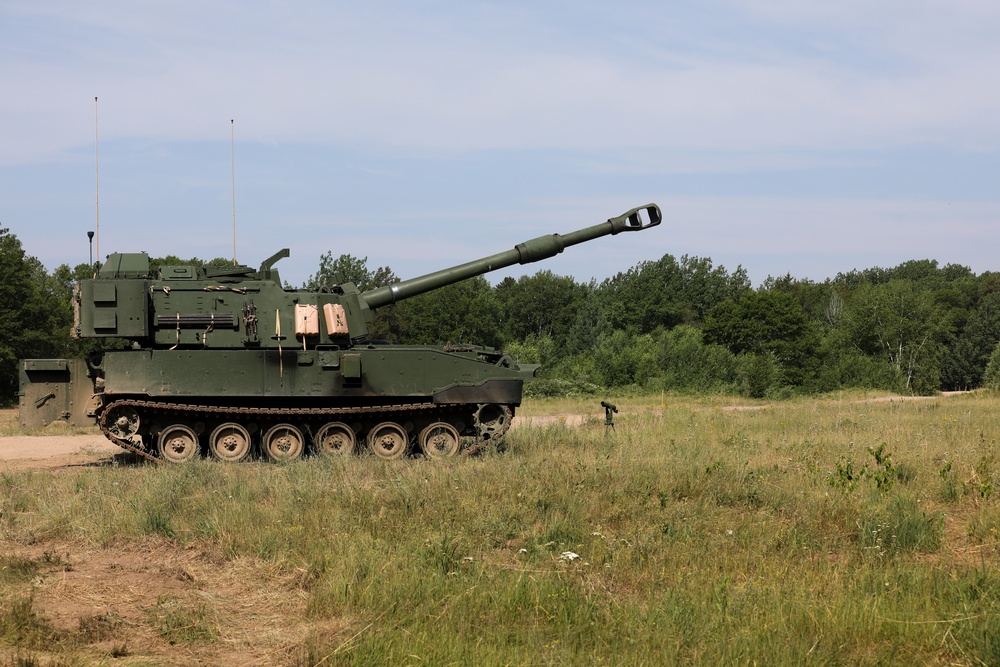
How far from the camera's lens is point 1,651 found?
6.02m

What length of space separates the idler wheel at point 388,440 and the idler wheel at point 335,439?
0.29 meters

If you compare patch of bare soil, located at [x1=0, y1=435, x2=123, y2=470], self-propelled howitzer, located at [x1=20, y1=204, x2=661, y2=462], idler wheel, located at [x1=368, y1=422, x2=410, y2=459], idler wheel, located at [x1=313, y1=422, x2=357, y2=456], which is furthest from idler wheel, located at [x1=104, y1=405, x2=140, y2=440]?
idler wheel, located at [x1=368, y1=422, x2=410, y2=459]

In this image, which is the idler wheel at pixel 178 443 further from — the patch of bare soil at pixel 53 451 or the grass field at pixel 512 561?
the patch of bare soil at pixel 53 451

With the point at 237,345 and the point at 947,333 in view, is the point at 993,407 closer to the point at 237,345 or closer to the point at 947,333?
the point at 237,345

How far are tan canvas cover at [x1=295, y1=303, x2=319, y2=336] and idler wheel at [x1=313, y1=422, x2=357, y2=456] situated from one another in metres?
1.37

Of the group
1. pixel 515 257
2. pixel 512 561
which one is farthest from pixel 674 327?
pixel 512 561

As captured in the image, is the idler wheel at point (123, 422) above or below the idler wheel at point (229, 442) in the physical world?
above

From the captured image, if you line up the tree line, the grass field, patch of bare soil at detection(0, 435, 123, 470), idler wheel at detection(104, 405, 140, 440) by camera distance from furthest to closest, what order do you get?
the tree line → patch of bare soil at detection(0, 435, 123, 470) → idler wheel at detection(104, 405, 140, 440) → the grass field

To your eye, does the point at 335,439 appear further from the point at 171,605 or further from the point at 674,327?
the point at 674,327

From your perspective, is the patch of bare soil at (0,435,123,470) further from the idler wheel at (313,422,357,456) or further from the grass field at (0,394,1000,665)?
the idler wheel at (313,422,357,456)

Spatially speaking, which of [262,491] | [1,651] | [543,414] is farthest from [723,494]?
[543,414]

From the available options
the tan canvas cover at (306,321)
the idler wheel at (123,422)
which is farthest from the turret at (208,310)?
the idler wheel at (123,422)

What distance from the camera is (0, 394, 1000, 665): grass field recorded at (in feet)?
20.9

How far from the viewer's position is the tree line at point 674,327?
3738 centimetres
